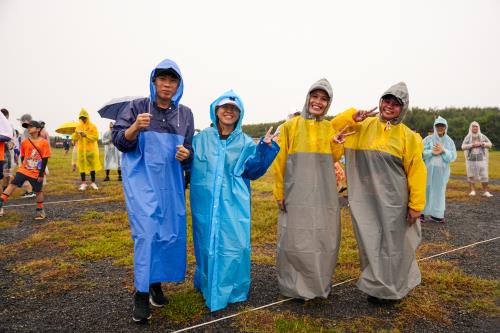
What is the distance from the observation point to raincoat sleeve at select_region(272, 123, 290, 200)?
11.3ft

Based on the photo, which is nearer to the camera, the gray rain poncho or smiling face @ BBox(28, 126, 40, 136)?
smiling face @ BBox(28, 126, 40, 136)

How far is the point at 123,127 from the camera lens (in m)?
3.03

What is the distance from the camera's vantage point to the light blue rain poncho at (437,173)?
718 centimetres

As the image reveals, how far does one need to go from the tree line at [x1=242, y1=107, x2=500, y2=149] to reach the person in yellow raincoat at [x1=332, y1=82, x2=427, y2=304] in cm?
2653

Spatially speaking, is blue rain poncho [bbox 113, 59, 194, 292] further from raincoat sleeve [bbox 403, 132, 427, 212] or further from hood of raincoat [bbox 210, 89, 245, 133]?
raincoat sleeve [bbox 403, 132, 427, 212]

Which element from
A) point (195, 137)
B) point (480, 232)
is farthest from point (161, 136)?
point (480, 232)

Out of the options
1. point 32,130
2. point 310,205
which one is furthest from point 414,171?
point 32,130

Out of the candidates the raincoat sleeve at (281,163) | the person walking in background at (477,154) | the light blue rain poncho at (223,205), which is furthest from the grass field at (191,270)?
the person walking in background at (477,154)

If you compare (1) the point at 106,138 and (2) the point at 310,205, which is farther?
(1) the point at 106,138

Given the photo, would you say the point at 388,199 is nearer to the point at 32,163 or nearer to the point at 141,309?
the point at 141,309

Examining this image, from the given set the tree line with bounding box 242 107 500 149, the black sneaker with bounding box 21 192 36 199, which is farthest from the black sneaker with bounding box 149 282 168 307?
the tree line with bounding box 242 107 500 149

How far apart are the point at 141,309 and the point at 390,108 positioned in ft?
9.18

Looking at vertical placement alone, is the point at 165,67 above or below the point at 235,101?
above

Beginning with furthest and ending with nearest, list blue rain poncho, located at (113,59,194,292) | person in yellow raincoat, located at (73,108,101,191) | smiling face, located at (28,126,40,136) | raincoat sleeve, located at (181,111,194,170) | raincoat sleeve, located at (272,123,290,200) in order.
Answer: person in yellow raincoat, located at (73,108,101,191)
smiling face, located at (28,126,40,136)
raincoat sleeve, located at (272,123,290,200)
raincoat sleeve, located at (181,111,194,170)
blue rain poncho, located at (113,59,194,292)
